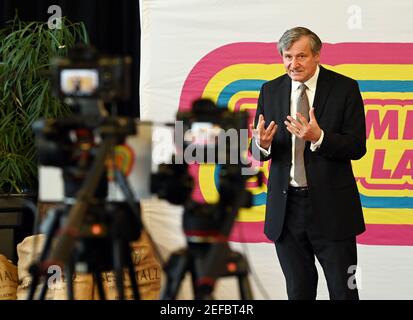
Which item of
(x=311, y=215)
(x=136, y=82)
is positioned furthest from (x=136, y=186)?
(x=136, y=82)

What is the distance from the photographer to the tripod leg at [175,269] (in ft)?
5.82

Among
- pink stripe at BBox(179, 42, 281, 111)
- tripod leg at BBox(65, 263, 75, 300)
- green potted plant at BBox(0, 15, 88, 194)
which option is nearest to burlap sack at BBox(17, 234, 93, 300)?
green potted plant at BBox(0, 15, 88, 194)

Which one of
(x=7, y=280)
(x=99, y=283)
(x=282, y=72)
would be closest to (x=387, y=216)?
(x=282, y=72)

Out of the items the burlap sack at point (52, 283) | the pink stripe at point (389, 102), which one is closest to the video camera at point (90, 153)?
the burlap sack at point (52, 283)

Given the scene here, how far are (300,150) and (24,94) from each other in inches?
70.2

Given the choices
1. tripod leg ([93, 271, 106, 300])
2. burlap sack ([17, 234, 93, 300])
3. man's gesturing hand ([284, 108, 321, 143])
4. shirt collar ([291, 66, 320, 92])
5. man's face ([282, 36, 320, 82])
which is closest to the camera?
tripod leg ([93, 271, 106, 300])

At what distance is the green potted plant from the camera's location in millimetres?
3963

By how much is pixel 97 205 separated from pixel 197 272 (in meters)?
0.28

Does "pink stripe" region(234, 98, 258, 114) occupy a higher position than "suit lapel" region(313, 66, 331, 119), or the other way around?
"suit lapel" region(313, 66, 331, 119)

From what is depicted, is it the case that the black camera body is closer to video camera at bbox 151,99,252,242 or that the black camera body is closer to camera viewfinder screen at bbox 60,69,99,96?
video camera at bbox 151,99,252,242

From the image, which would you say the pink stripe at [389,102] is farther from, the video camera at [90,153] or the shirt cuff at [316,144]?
the video camera at [90,153]

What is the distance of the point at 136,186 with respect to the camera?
1840 mm

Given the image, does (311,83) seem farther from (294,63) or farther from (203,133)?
(203,133)

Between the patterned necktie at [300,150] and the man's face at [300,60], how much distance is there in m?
0.08
